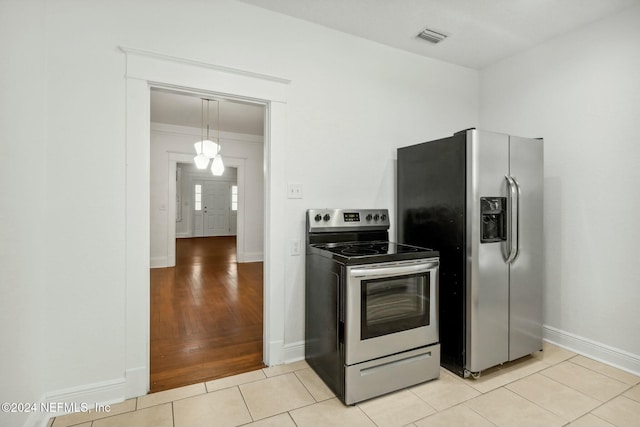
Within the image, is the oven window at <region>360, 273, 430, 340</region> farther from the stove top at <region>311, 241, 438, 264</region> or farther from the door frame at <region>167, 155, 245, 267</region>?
the door frame at <region>167, 155, 245, 267</region>

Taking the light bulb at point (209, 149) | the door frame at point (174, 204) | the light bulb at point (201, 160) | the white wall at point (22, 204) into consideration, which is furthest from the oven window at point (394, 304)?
the door frame at point (174, 204)

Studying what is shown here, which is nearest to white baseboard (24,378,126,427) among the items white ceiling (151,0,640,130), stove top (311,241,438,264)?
stove top (311,241,438,264)

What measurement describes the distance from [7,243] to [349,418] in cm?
192

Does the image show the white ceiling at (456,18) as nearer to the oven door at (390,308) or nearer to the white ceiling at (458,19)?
the white ceiling at (458,19)

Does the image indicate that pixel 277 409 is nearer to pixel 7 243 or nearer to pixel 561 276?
pixel 7 243

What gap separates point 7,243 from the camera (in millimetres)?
1463

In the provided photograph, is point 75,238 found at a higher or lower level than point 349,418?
higher

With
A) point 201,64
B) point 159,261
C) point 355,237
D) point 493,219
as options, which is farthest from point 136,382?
point 159,261

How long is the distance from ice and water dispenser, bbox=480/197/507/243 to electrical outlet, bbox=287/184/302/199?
1314mm

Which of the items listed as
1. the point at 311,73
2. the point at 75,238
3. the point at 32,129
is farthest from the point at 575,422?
the point at 32,129

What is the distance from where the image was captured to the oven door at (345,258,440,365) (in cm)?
194

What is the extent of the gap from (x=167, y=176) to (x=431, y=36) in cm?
514

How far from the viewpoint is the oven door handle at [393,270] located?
6.40 ft

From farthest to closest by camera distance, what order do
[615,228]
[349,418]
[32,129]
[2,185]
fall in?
[615,228], [349,418], [32,129], [2,185]
